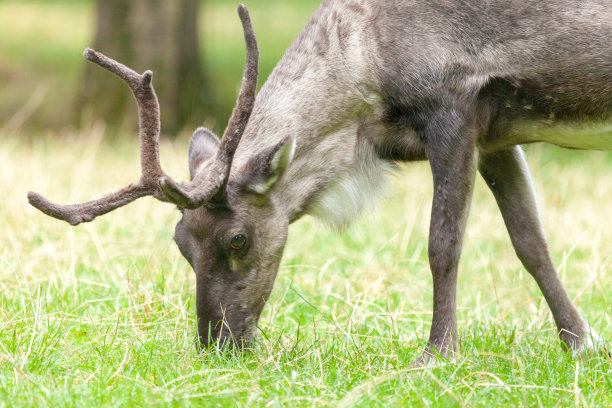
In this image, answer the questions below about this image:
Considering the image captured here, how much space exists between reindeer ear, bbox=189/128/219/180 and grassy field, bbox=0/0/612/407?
69cm

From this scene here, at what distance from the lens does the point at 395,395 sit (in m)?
3.52

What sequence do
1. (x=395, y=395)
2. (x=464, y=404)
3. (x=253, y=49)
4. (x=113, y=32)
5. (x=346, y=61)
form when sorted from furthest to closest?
(x=113, y=32), (x=346, y=61), (x=253, y=49), (x=395, y=395), (x=464, y=404)

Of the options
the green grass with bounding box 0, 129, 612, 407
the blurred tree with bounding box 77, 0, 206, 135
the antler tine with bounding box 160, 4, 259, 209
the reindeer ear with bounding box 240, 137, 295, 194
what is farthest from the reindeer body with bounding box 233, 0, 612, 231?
the blurred tree with bounding box 77, 0, 206, 135

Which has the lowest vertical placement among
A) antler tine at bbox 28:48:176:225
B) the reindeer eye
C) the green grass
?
the green grass

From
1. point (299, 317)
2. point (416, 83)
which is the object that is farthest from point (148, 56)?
point (416, 83)

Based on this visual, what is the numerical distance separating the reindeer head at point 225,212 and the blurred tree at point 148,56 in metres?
6.91

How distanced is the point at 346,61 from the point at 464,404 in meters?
1.96

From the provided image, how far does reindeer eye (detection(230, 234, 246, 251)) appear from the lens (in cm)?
431

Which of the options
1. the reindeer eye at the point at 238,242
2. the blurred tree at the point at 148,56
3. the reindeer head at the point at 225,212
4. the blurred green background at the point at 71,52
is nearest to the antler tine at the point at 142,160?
the reindeer head at the point at 225,212

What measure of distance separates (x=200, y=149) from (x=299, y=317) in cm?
112

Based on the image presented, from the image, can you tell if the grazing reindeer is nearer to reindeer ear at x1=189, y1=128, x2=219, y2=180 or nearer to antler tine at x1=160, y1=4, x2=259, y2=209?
antler tine at x1=160, y1=4, x2=259, y2=209

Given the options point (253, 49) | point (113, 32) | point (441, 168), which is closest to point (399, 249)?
point (441, 168)

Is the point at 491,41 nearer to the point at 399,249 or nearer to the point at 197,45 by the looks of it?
the point at 399,249

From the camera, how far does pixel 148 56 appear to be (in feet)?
37.6
